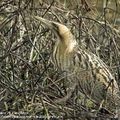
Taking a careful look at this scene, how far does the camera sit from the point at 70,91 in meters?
2.60

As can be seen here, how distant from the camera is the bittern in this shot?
2670 millimetres

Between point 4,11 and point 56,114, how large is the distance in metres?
0.98

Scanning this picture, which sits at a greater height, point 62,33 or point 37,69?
point 62,33

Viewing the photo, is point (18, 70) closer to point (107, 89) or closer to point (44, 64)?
point (44, 64)

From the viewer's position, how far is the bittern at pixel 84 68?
267 centimetres

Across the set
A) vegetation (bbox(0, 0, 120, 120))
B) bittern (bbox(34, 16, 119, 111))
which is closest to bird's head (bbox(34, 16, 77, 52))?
bittern (bbox(34, 16, 119, 111))

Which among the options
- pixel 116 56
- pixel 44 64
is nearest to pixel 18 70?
pixel 44 64

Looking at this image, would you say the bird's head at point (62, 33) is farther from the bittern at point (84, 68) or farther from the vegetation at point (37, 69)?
the vegetation at point (37, 69)

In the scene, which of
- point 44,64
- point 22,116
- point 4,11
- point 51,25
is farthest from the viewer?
point 4,11

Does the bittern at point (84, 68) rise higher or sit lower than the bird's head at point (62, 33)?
lower

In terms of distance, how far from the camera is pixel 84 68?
106 inches

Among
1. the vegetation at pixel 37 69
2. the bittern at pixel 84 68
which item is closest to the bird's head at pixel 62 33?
the bittern at pixel 84 68

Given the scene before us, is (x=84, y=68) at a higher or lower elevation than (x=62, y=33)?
lower

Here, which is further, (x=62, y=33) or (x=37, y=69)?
(x=37, y=69)
